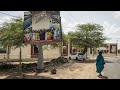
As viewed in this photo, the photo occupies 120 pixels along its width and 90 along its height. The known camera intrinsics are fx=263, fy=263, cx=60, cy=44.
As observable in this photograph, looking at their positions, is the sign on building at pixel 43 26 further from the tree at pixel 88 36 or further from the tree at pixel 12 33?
the tree at pixel 88 36

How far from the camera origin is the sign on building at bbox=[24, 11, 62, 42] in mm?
19500

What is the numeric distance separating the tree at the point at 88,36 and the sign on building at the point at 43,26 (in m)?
24.6

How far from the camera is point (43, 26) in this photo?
65.0ft

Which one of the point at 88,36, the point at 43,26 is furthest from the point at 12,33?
the point at 88,36

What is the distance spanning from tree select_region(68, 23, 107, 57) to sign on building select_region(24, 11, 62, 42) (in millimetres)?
24596

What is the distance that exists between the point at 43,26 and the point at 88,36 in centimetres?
2646

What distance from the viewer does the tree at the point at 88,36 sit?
4469 cm

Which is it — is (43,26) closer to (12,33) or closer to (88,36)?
(12,33)

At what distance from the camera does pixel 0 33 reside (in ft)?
95.5

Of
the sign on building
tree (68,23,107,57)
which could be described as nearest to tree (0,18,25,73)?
the sign on building
